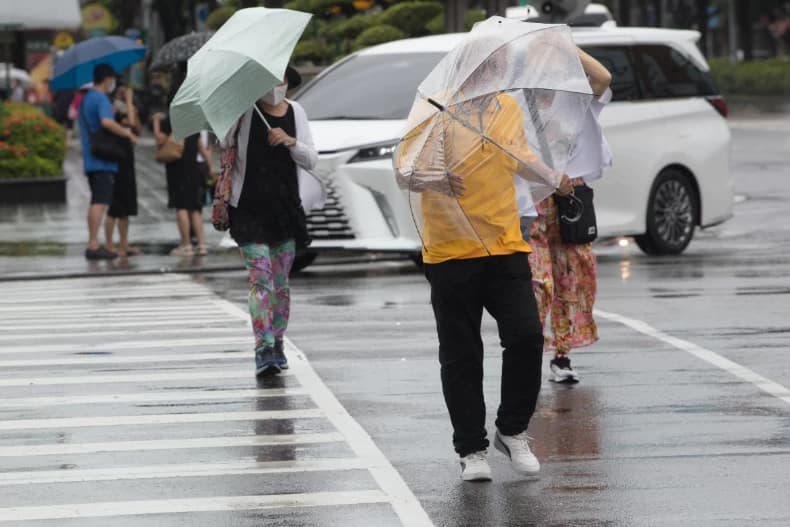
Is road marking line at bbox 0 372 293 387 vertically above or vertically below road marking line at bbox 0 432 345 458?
below

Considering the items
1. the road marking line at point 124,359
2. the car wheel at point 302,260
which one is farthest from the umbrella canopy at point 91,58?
the road marking line at point 124,359

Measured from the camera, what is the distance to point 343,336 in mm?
12164

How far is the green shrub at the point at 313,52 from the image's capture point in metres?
33.8

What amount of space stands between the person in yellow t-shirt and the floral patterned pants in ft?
9.21

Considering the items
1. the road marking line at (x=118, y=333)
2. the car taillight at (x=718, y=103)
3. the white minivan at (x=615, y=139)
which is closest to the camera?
the road marking line at (x=118, y=333)

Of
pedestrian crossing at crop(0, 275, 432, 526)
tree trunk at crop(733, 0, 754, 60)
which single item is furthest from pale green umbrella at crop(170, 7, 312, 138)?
tree trunk at crop(733, 0, 754, 60)

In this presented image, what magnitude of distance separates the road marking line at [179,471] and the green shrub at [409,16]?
25438 mm

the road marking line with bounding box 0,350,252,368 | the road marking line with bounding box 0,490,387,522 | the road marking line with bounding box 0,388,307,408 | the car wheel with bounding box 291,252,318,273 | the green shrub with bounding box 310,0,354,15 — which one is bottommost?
the car wheel with bounding box 291,252,318,273

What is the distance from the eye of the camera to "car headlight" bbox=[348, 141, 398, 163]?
619 inches

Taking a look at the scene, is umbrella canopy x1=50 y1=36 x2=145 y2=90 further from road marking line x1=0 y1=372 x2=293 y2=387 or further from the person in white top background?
the person in white top background

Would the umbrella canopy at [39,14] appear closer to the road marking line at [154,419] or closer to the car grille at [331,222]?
the car grille at [331,222]

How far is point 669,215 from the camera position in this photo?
17297 mm

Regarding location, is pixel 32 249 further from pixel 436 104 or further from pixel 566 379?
pixel 436 104

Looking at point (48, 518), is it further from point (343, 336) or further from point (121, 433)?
point (343, 336)
